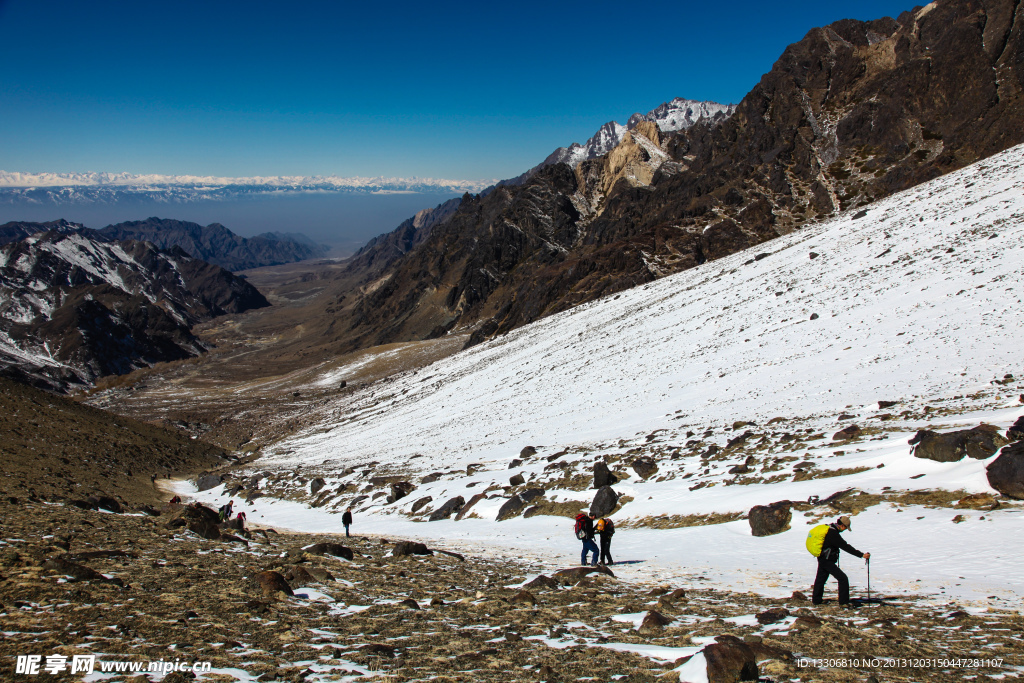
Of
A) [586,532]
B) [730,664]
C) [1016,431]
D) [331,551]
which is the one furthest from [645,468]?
[730,664]

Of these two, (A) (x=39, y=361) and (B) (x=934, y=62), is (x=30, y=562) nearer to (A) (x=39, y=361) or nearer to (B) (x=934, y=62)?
(B) (x=934, y=62)

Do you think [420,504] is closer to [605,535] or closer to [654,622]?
[605,535]

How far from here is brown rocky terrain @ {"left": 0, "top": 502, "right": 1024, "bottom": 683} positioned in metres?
6.18

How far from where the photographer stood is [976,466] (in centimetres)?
1216

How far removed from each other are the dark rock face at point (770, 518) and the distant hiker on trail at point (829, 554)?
13.5 ft

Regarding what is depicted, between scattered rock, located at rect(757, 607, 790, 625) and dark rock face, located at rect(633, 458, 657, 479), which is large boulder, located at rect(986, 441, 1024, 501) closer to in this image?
scattered rock, located at rect(757, 607, 790, 625)

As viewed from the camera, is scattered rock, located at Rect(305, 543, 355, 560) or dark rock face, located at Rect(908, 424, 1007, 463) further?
scattered rock, located at Rect(305, 543, 355, 560)

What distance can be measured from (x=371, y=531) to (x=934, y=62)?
370 feet

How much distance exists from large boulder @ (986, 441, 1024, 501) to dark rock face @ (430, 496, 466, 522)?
1790 cm

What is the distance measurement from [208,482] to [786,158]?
351 ft

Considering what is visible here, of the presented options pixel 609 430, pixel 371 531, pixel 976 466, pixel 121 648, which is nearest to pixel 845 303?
pixel 609 430

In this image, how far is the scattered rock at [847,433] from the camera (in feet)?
56.6

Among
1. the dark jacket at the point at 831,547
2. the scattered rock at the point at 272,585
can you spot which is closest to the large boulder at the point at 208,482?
the scattered rock at the point at 272,585

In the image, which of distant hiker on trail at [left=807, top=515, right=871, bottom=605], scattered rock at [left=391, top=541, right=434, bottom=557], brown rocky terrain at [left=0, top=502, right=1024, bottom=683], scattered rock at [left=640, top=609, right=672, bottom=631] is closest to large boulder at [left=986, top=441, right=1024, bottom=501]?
brown rocky terrain at [left=0, top=502, right=1024, bottom=683]
